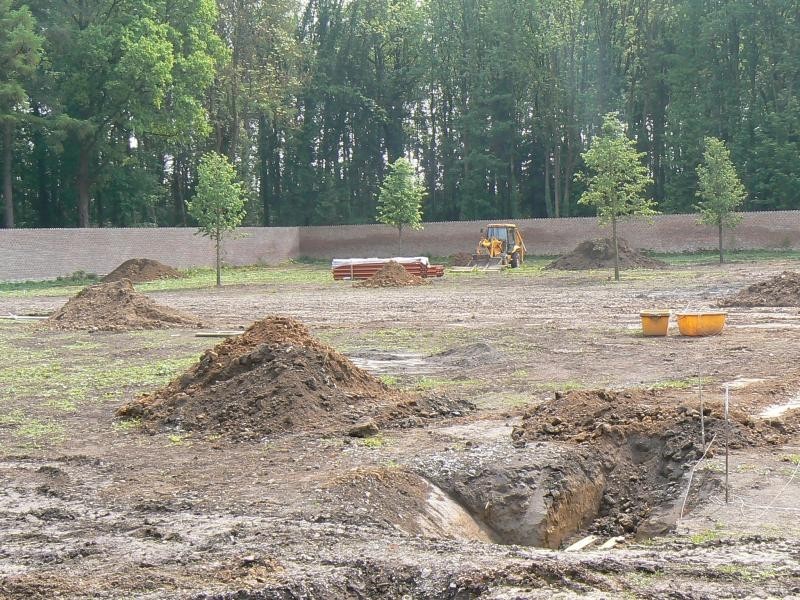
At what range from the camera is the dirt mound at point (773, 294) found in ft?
72.3

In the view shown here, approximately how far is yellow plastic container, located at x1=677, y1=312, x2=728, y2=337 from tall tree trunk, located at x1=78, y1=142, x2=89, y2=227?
38048 millimetres

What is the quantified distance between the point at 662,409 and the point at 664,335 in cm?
786

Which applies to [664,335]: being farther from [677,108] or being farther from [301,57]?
[301,57]

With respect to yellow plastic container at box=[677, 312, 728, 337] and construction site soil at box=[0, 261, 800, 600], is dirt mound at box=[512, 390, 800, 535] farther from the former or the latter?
yellow plastic container at box=[677, 312, 728, 337]

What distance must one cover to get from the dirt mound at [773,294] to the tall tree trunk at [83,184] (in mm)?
35244

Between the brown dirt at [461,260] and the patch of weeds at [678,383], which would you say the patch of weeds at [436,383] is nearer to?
the patch of weeds at [678,383]

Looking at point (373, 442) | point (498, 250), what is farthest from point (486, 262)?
point (373, 442)

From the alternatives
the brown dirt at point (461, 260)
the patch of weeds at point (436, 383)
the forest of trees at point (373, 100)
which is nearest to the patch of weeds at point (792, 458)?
the patch of weeds at point (436, 383)

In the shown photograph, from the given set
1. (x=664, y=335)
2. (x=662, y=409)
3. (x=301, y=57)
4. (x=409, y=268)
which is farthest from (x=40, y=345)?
(x=301, y=57)

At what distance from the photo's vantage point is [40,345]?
18000 millimetres

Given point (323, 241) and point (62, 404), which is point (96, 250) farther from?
point (62, 404)

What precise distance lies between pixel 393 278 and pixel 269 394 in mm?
24254

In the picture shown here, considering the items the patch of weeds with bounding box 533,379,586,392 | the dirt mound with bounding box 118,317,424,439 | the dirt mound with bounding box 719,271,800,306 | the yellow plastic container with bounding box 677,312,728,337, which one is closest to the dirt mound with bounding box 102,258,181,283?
the dirt mound with bounding box 719,271,800,306

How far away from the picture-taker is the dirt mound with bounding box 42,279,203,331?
68.1 ft
